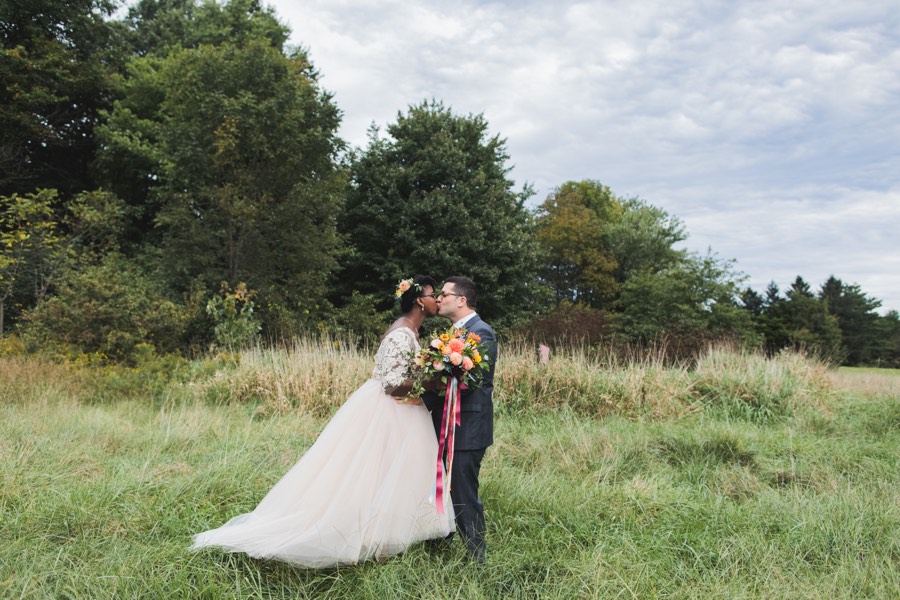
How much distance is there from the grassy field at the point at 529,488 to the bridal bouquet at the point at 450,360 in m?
1.06

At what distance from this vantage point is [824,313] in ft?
130

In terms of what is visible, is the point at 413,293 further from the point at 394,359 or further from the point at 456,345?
the point at 456,345

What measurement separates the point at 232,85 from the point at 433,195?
26.6ft

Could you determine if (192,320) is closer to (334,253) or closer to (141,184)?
(334,253)

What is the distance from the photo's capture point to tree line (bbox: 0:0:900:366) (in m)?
15.5

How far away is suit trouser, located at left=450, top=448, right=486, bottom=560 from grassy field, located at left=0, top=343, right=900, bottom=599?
0.10m

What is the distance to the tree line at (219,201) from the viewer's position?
15500mm

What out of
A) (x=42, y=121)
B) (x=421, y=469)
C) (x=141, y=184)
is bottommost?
(x=421, y=469)

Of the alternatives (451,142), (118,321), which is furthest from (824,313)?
(118,321)

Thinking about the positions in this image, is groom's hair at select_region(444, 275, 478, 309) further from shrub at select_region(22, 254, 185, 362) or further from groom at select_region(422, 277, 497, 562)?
shrub at select_region(22, 254, 185, 362)

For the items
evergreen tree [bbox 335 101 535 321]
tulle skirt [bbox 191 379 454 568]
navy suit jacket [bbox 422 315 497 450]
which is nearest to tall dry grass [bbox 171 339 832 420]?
tulle skirt [bbox 191 379 454 568]

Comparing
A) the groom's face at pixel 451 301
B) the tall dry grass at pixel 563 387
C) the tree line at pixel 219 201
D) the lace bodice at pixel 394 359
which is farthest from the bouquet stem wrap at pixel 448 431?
the tree line at pixel 219 201

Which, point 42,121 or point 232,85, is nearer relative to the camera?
point 232,85

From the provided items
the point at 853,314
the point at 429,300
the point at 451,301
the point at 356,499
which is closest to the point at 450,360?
the point at 451,301
